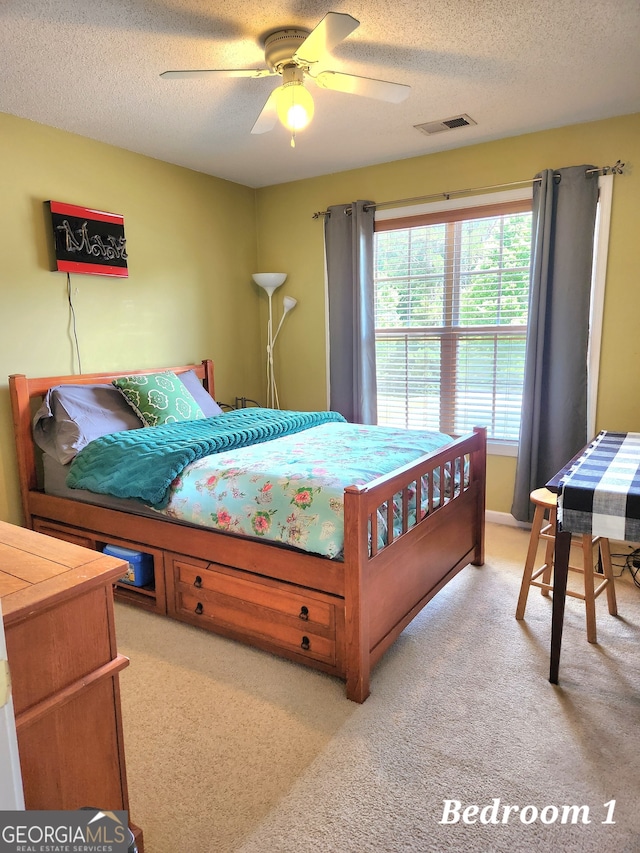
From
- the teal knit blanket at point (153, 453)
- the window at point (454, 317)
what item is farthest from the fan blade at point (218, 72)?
the window at point (454, 317)

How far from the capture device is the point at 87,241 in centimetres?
319

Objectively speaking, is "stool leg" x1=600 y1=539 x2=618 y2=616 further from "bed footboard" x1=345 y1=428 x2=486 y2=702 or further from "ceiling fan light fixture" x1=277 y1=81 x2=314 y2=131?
"ceiling fan light fixture" x1=277 y1=81 x2=314 y2=131

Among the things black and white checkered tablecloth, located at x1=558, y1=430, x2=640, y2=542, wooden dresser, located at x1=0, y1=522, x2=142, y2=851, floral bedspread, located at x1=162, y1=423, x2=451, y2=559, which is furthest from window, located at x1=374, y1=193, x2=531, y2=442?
wooden dresser, located at x1=0, y1=522, x2=142, y2=851

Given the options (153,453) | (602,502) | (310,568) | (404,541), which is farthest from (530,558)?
(153,453)

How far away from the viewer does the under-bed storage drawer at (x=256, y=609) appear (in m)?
2.04

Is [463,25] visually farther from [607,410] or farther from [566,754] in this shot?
[566,754]

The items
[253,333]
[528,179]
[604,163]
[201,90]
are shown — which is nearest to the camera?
[201,90]

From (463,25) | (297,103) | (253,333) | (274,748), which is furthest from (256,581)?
(253,333)

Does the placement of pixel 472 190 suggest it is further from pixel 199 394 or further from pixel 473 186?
pixel 199 394

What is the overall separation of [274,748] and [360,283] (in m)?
2.98

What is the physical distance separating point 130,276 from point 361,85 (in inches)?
Answer: 76.9

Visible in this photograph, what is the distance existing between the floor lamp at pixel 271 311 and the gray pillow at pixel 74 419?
5.22 feet

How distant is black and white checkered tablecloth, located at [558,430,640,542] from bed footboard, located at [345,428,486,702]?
1.97 ft

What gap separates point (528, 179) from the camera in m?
3.30
